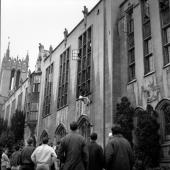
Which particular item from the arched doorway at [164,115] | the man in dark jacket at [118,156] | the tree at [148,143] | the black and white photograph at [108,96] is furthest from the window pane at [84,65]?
the man in dark jacket at [118,156]

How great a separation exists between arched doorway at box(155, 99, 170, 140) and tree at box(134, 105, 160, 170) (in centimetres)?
39

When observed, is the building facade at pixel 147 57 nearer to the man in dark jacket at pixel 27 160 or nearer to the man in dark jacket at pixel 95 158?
the man in dark jacket at pixel 95 158

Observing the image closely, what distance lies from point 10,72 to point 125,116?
73.9 m

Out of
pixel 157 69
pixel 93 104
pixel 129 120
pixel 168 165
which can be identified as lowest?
pixel 168 165

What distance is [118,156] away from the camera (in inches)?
261

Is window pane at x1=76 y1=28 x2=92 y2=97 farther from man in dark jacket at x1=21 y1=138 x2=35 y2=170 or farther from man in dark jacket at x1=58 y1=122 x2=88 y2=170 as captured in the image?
man in dark jacket at x1=58 y1=122 x2=88 y2=170

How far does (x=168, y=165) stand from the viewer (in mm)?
13688

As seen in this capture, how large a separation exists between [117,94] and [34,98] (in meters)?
19.2

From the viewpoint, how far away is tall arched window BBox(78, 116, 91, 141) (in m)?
21.3

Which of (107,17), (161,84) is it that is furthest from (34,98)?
(161,84)

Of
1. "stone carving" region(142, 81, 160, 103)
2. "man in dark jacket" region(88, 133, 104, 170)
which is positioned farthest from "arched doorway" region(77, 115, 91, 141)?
"man in dark jacket" region(88, 133, 104, 170)

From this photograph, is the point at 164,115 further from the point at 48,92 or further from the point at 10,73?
the point at 10,73

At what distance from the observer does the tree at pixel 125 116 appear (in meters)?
16.4

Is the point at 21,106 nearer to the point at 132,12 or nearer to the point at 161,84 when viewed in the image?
the point at 132,12
